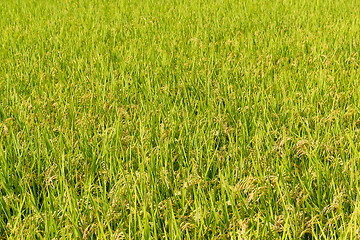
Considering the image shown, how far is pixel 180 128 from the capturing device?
1.87 meters

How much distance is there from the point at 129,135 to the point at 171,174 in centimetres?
42

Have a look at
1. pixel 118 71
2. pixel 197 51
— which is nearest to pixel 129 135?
pixel 118 71

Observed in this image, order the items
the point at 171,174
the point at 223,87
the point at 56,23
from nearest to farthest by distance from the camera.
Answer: the point at 171,174
the point at 223,87
the point at 56,23

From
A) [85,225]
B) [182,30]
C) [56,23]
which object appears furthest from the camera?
[56,23]

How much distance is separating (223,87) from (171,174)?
1.08 metres

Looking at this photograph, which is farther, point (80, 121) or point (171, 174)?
point (80, 121)

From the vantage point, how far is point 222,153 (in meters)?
1.70

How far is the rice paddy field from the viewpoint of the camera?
4.02 feet

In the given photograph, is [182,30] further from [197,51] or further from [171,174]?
[171,174]

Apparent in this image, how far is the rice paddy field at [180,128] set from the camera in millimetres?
1225

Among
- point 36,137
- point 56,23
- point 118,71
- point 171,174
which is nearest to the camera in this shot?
point 171,174

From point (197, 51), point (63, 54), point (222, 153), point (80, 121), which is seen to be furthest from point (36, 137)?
point (197, 51)

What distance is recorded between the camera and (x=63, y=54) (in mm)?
3131

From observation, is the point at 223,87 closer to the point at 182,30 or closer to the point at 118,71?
the point at 118,71
